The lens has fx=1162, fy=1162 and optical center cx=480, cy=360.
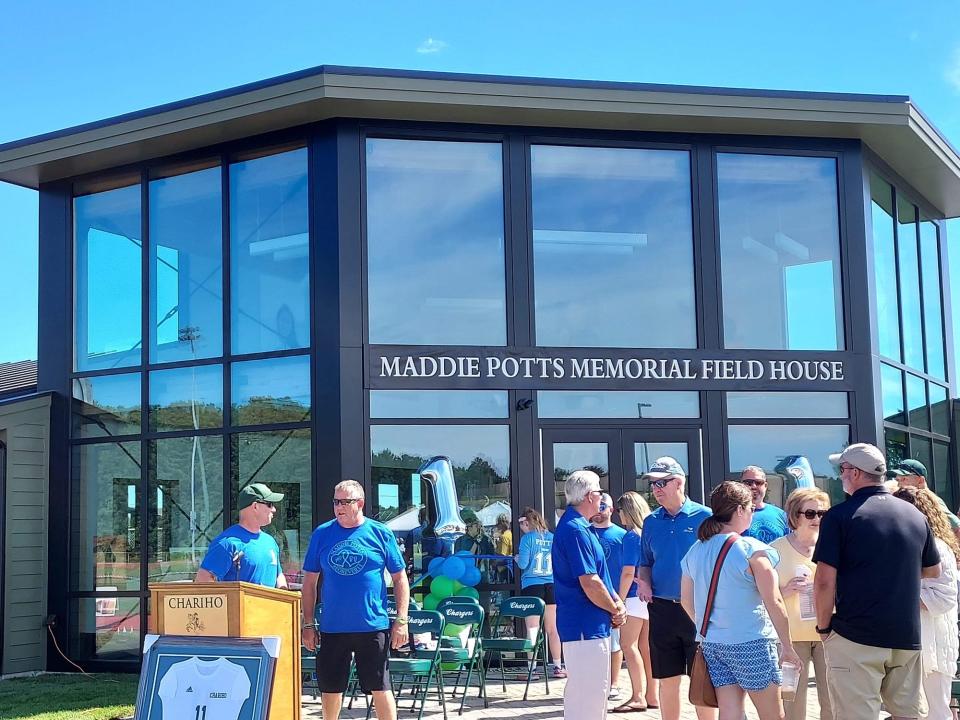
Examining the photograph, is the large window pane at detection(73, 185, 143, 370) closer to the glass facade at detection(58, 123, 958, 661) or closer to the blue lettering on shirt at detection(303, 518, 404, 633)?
the glass facade at detection(58, 123, 958, 661)

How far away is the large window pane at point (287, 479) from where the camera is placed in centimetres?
1140

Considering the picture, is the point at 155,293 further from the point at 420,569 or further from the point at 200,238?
the point at 420,569

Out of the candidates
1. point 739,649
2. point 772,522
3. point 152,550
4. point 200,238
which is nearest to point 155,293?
point 200,238

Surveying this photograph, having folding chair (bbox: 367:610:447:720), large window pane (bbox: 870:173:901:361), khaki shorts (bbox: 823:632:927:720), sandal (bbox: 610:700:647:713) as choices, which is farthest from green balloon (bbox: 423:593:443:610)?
khaki shorts (bbox: 823:632:927:720)

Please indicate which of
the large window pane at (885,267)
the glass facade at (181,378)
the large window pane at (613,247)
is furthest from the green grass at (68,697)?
the large window pane at (885,267)

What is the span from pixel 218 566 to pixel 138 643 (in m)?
6.01

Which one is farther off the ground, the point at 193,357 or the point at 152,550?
the point at 193,357

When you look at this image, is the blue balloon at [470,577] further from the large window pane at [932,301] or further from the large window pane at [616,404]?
the large window pane at [932,301]

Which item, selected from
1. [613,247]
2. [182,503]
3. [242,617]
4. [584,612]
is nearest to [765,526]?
[584,612]

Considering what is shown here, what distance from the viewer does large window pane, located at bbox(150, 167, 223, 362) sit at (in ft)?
39.9

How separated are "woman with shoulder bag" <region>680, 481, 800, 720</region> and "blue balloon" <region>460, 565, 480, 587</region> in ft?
19.8

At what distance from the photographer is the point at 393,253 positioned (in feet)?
38.6

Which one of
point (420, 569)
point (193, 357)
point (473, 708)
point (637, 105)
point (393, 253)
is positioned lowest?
point (473, 708)

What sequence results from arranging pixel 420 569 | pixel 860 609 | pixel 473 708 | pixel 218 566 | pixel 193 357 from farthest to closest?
pixel 193 357
pixel 420 569
pixel 473 708
pixel 218 566
pixel 860 609
